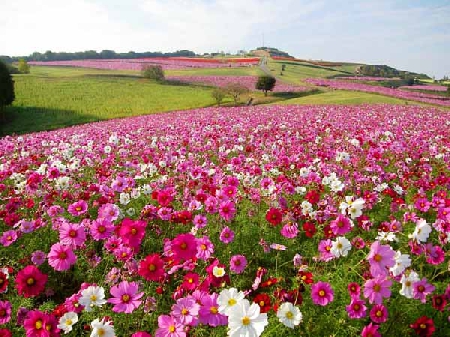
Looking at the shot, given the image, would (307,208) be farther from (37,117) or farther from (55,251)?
(37,117)

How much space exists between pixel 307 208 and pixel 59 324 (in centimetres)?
261

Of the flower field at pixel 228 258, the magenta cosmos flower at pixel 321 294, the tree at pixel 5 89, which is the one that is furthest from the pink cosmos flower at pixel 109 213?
the tree at pixel 5 89

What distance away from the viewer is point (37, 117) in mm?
27844

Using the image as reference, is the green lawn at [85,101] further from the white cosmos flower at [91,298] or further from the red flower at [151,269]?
the red flower at [151,269]

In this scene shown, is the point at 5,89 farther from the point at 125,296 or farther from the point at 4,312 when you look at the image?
the point at 125,296

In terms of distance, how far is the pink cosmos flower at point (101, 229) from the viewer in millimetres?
2811

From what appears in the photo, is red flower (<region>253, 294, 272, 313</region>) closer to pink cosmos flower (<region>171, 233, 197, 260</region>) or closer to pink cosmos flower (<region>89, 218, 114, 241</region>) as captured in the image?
pink cosmos flower (<region>171, 233, 197, 260</region>)

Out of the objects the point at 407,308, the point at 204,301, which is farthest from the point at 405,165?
the point at 204,301

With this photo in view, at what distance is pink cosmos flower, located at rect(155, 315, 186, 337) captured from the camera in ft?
6.03

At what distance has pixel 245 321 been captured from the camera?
1678mm

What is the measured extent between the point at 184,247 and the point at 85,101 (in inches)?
1452

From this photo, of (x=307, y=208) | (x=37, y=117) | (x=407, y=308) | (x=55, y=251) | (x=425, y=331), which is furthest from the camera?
(x=37, y=117)

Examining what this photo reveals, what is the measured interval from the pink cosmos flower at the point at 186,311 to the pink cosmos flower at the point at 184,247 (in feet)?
1.63

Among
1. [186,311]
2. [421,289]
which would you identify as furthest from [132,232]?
[421,289]
